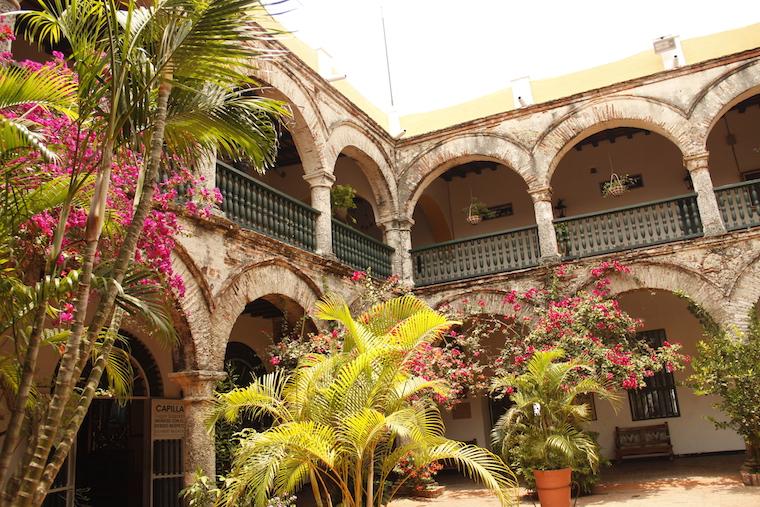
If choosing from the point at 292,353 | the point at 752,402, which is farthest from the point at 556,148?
the point at 292,353

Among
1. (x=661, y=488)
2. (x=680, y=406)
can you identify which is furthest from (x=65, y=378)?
(x=680, y=406)

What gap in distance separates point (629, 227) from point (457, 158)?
345 centimetres

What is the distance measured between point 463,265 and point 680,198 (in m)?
3.98

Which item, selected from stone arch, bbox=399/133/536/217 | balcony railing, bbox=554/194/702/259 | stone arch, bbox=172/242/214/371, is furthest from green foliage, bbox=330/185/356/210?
stone arch, bbox=172/242/214/371

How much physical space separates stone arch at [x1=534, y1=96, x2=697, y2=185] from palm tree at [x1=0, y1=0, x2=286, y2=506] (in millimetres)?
8590

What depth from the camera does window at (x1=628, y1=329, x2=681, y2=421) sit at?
1290 centimetres

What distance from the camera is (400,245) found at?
12539mm

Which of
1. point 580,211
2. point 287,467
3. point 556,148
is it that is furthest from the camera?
point 580,211

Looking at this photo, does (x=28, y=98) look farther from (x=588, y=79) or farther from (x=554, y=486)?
(x=588, y=79)

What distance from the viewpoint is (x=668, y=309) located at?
43.4 feet

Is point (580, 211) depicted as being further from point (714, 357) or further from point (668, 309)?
point (714, 357)

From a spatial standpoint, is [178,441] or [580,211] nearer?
[178,441]

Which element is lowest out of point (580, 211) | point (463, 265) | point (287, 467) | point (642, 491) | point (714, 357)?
point (642, 491)

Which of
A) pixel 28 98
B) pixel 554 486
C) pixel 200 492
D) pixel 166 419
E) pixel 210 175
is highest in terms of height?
pixel 210 175
